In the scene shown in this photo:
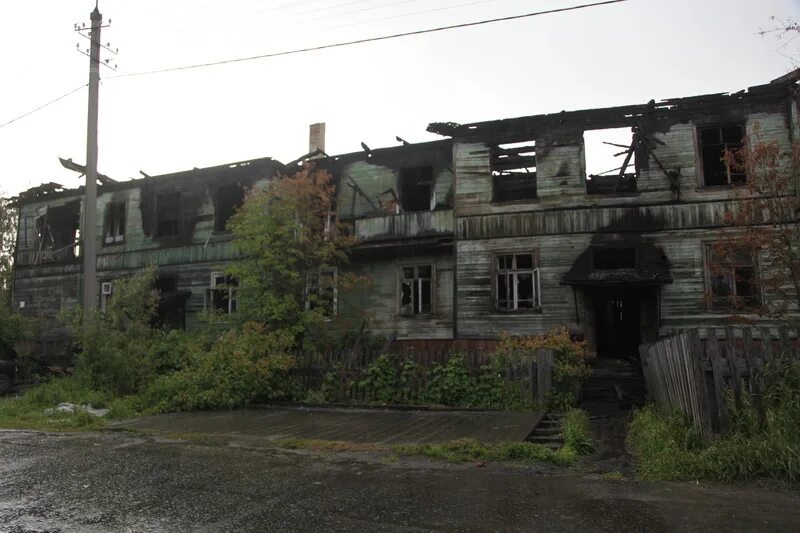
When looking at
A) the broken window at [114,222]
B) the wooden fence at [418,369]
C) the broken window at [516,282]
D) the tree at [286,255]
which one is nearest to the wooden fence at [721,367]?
the wooden fence at [418,369]

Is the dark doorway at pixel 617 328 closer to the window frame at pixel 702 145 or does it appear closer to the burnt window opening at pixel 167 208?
the window frame at pixel 702 145

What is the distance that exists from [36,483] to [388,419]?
5.84 meters

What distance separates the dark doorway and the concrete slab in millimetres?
11367

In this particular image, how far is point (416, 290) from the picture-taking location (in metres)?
20.1

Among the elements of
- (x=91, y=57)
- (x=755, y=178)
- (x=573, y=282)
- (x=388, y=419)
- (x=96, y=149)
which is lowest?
(x=388, y=419)

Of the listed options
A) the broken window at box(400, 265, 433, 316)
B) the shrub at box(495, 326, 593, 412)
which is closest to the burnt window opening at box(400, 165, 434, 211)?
the broken window at box(400, 265, 433, 316)

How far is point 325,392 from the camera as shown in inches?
510

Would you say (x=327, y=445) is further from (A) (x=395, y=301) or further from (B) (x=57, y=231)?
(B) (x=57, y=231)

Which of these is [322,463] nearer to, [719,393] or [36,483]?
[36,483]

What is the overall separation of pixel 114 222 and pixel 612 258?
71.5 feet

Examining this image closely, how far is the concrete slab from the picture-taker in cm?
870

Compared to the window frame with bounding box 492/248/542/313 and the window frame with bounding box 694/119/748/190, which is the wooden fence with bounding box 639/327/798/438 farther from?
the window frame with bounding box 694/119/748/190

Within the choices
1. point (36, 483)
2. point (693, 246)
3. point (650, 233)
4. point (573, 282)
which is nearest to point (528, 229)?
point (573, 282)

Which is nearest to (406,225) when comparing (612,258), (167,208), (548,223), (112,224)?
(548,223)
